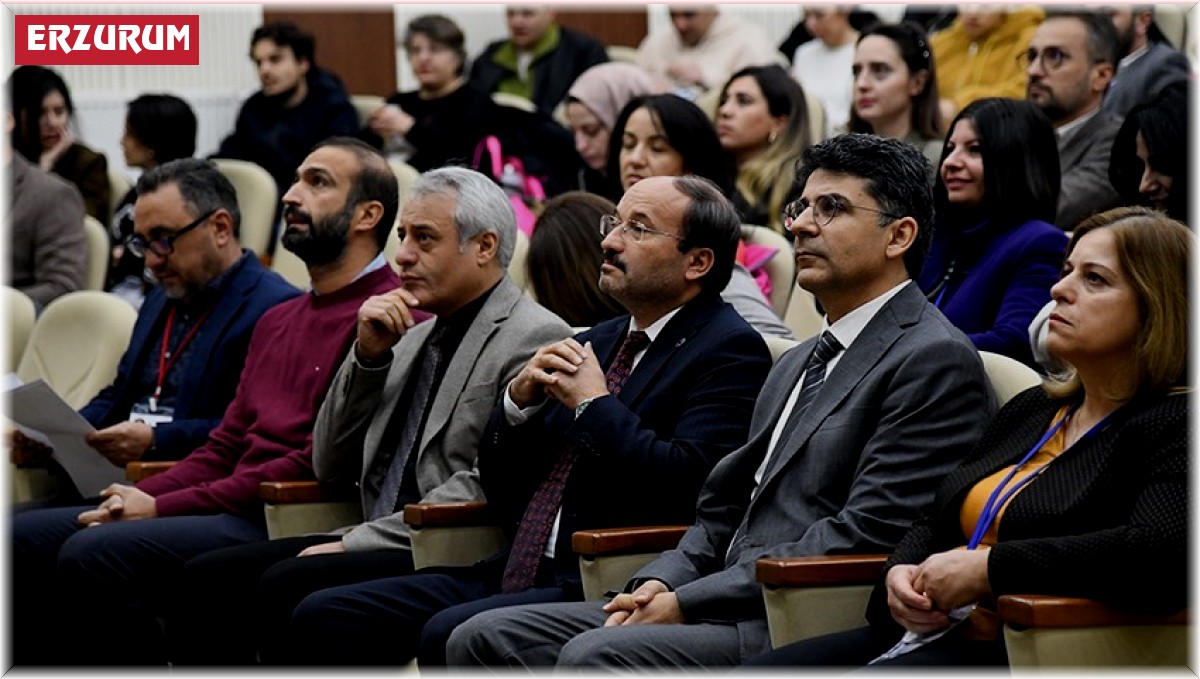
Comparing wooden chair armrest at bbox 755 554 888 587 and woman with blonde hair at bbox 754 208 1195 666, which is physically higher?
woman with blonde hair at bbox 754 208 1195 666

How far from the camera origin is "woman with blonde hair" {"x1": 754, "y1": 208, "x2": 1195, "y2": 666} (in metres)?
2.55

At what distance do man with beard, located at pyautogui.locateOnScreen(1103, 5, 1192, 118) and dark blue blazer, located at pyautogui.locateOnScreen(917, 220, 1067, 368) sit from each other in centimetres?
131

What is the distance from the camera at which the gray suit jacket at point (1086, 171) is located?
4465mm

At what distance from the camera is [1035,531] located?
106 inches

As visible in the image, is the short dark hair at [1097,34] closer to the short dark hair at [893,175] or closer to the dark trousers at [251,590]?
the short dark hair at [893,175]

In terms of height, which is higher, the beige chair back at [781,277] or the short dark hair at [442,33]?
the short dark hair at [442,33]

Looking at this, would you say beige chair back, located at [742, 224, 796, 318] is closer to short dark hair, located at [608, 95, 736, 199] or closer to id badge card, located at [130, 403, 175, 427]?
short dark hair, located at [608, 95, 736, 199]

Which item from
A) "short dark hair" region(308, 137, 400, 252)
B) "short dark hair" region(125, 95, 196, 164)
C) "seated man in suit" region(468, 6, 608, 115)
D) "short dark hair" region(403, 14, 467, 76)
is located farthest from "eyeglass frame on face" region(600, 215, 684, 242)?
"seated man in suit" region(468, 6, 608, 115)

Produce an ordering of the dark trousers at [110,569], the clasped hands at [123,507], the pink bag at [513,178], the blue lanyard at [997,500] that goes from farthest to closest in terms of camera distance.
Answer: the pink bag at [513,178], the clasped hands at [123,507], the dark trousers at [110,569], the blue lanyard at [997,500]

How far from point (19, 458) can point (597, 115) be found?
2.02 metres

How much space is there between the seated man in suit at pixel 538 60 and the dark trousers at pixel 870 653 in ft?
15.2

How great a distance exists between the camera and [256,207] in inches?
247

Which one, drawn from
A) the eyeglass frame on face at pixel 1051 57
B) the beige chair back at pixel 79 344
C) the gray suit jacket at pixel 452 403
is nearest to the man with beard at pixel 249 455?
the gray suit jacket at pixel 452 403

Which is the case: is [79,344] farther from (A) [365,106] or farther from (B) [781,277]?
(A) [365,106]
